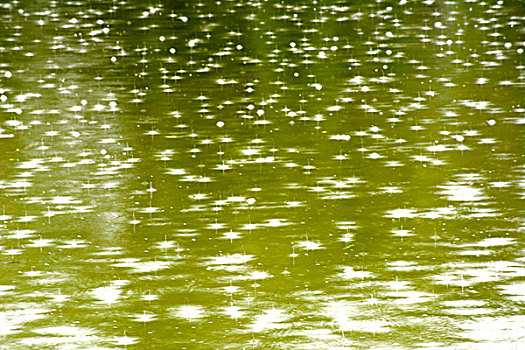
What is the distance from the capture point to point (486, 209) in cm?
915

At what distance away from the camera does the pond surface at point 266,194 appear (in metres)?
6.84

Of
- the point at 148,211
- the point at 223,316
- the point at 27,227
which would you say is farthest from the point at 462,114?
the point at 223,316

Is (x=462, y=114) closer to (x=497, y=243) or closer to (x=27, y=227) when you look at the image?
(x=497, y=243)

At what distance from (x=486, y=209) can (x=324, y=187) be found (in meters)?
1.58

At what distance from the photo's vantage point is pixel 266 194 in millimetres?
9859

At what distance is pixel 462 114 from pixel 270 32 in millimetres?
8287

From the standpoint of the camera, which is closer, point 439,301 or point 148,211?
point 439,301

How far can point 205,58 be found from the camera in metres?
18.1

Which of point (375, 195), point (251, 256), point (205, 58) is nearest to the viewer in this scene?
point (251, 256)

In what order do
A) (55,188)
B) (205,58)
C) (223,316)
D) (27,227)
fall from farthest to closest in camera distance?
(205,58), (55,188), (27,227), (223,316)

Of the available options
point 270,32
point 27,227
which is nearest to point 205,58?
point 270,32

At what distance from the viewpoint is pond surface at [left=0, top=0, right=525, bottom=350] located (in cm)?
684

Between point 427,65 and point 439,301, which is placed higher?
point 439,301

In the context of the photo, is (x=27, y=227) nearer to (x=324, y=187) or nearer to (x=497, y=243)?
(x=324, y=187)
